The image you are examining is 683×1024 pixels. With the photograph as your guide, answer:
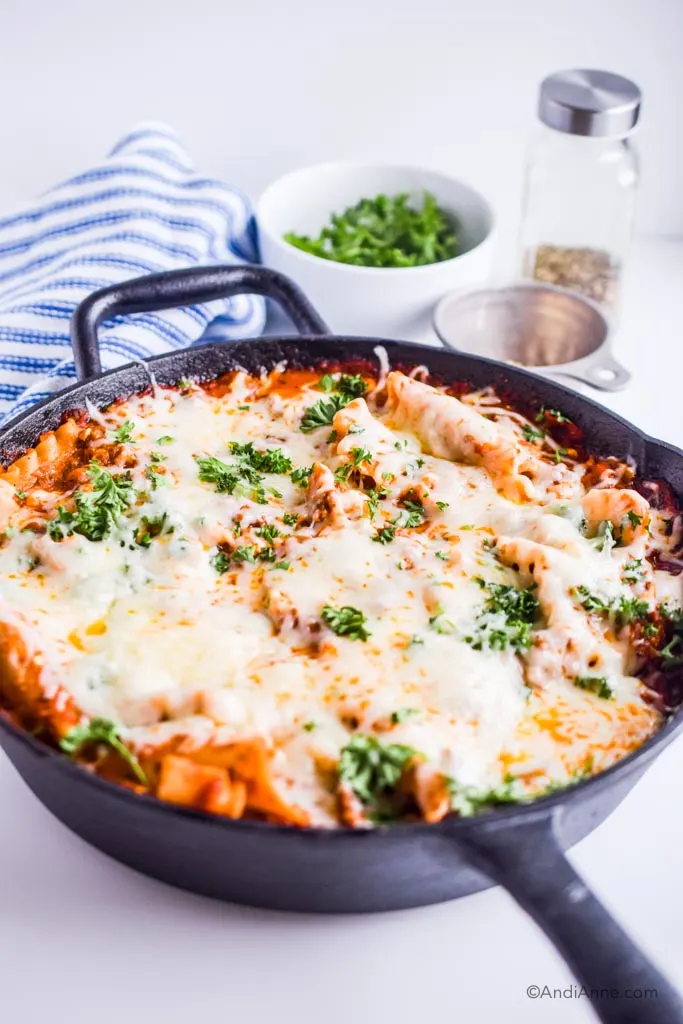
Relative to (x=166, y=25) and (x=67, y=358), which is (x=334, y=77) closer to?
(x=166, y=25)

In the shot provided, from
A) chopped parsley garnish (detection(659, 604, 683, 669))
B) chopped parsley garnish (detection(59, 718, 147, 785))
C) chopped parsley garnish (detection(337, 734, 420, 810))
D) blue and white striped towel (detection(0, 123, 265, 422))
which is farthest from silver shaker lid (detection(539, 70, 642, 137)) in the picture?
chopped parsley garnish (detection(59, 718, 147, 785))

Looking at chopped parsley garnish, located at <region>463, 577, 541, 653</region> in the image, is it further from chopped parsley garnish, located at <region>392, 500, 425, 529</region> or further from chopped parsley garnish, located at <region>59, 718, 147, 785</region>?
chopped parsley garnish, located at <region>59, 718, 147, 785</region>

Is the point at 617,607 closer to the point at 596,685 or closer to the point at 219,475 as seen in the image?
the point at 596,685

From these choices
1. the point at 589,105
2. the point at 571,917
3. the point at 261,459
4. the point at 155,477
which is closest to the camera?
the point at 571,917

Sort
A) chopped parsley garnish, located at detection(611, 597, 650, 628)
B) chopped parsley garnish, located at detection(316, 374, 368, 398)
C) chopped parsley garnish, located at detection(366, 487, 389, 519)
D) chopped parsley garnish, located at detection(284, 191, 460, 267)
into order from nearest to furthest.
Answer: chopped parsley garnish, located at detection(611, 597, 650, 628), chopped parsley garnish, located at detection(366, 487, 389, 519), chopped parsley garnish, located at detection(316, 374, 368, 398), chopped parsley garnish, located at detection(284, 191, 460, 267)

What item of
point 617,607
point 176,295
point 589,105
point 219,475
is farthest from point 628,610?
point 589,105

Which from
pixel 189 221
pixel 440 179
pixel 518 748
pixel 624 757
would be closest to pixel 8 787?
pixel 518 748
